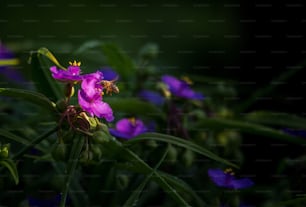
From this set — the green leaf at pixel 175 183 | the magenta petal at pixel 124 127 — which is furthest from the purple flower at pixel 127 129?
the green leaf at pixel 175 183

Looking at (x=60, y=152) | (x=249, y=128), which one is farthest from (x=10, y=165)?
(x=249, y=128)

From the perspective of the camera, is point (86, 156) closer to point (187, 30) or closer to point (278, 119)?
point (278, 119)

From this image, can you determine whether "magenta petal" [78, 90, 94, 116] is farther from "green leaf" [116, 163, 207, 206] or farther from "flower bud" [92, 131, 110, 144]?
"green leaf" [116, 163, 207, 206]

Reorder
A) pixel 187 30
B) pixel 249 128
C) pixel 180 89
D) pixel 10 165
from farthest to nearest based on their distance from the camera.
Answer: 1. pixel 187 30
2. pixel 180 89
3. pixel 249 128
4. pixel 10 165

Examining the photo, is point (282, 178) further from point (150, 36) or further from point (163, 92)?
point (150, 36)

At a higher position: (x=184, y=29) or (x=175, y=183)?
(x=184, y=29)

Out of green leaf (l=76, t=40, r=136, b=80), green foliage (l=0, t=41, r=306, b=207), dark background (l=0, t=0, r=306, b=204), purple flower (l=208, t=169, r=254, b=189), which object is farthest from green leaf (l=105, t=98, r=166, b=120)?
dark background (l=0, t=0, r=306, b=204)
